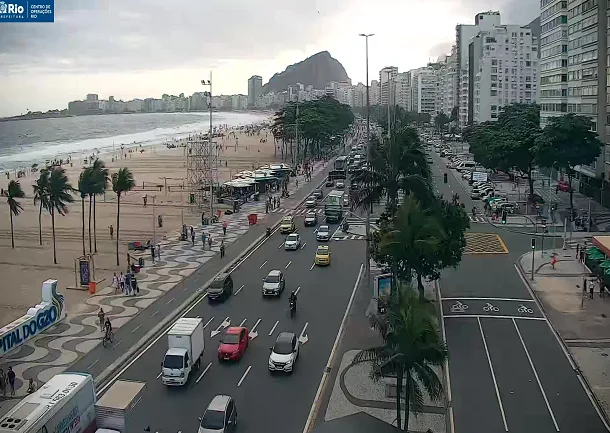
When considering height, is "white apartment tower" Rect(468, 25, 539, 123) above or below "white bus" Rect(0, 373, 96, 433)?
above

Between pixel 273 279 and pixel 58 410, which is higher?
pixel 273 279

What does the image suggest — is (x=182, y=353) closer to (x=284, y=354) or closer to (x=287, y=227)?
(x=284, y=354)

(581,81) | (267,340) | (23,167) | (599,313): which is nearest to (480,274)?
(599,313)

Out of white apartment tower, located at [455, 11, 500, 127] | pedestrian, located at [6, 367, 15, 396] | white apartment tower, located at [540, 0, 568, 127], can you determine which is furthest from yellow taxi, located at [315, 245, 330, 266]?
white apartment tower, located at [455, 11, 500, 127]

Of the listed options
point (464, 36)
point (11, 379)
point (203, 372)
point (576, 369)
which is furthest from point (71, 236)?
point (464, 36)

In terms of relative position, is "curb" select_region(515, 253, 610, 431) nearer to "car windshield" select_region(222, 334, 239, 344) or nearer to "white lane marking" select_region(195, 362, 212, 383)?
"car windshield" select_region(222, 334, 239, 344)

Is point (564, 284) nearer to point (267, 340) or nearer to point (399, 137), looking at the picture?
point (399, 137)

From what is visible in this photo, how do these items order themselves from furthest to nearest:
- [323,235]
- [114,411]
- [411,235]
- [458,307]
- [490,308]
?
[323,235], [458,307], [490,308], [411,235], [114,411]

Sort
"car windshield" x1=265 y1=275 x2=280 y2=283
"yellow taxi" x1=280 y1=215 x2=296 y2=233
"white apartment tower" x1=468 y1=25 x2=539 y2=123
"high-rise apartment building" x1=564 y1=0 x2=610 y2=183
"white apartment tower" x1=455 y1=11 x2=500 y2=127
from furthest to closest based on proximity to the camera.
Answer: "white apartment tower" x1=455 y1=11 x2=500 y2=127 < "white apartment tower" x1=468 y1=25 x2=539 y2=123 < "high-rise apartment building" x1=564 y1=0 x2=610 y2=183 < "yellow taxi" x1=280 y1=215 x2=296 y2=233 < "car windshield" x1=265 y1=275 x2=280 y2=283
